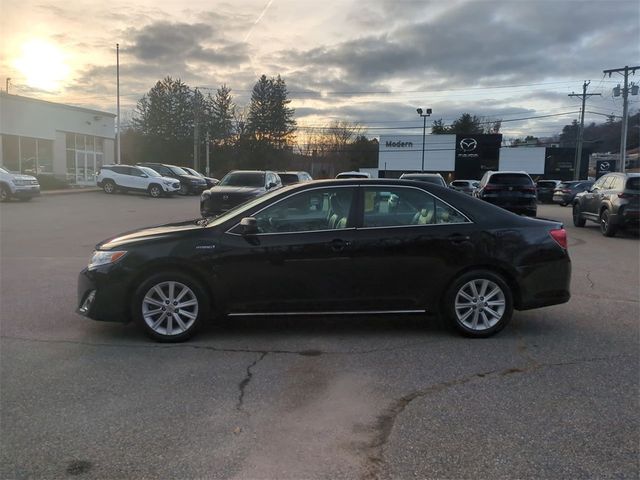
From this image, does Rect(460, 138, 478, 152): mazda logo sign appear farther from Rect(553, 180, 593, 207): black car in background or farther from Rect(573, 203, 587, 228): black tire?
Rect(573, 203, 587, 228): black tire

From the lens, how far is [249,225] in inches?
202

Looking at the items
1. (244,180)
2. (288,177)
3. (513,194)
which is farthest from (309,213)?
(288,177)

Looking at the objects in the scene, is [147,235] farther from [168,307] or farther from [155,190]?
[155,190]

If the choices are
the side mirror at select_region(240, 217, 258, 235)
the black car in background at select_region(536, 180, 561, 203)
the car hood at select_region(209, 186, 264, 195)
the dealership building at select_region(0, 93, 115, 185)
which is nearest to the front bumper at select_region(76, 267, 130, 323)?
the side mirror at select_region(240, 217, 258, 235)

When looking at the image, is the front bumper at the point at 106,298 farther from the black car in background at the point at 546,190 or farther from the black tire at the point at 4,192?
the black car in background at the point at 546,190

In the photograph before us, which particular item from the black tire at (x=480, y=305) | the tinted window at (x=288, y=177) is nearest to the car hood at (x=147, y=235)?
the black tire at (x=480, y=305)

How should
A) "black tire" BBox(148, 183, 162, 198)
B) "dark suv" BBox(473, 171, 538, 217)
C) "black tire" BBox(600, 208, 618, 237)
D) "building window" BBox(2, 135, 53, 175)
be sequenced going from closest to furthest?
"black tire" BBox(600, 208, 618, 237), "dark suv" BBox(473, 171, 538, 217), "black tire" BBox(148, 183, 162, 198), "building window" BBox(2, 135, 53, 175)

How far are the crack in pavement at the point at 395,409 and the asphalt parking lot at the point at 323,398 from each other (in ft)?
0.04

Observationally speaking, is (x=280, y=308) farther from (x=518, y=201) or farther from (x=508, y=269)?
(x=518, y=201)

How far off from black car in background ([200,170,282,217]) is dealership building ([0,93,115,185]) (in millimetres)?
22146

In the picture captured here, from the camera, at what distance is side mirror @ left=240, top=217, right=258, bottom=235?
5.14 m

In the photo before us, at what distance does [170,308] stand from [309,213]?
164 centimetres

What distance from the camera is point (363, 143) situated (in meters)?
91.0

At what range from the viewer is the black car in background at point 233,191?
1678cm
